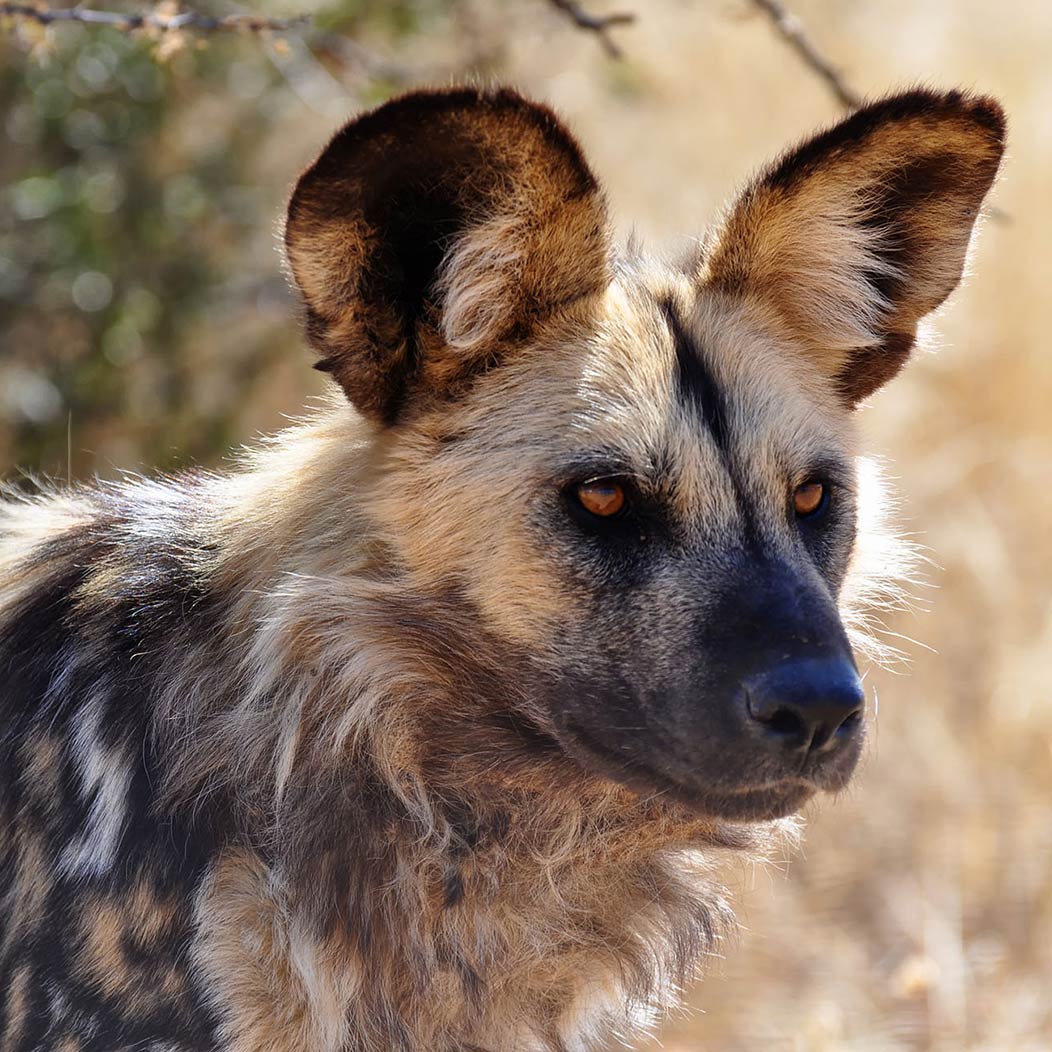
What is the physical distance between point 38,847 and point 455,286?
1321mm

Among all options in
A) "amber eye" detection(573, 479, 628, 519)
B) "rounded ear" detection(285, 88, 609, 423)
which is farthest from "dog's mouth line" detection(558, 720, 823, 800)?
"rounded ear" detection(285, 88, 609, 423)

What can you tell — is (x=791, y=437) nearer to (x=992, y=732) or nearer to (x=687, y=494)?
(x=687, y=494)

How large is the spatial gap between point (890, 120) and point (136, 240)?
4134mm

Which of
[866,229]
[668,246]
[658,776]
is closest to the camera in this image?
[658,776]

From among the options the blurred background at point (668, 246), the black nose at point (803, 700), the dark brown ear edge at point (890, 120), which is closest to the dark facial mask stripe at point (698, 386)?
the dark brown ear edge at point (890, 120)

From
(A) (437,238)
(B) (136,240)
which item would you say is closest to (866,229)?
(A) (437,238)

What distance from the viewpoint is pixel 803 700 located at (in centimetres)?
234

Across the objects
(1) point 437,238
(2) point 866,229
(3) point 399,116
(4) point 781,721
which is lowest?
(4) point 781,721

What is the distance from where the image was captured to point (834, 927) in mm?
5148

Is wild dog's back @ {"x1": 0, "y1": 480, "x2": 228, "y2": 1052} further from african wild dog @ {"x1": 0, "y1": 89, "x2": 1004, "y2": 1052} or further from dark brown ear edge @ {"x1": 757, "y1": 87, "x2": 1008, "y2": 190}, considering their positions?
dark brown ear edge @ {"x1": 757, "y1": 87, "x2": 1008, "y2": 190}

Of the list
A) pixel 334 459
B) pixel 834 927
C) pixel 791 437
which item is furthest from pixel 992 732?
pixel 334 459

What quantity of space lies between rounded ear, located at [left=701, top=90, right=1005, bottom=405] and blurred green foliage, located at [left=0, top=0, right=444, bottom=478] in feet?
10.3

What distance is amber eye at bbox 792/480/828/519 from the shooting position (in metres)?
2.79

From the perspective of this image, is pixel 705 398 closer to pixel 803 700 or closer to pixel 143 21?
pixel 803 700
